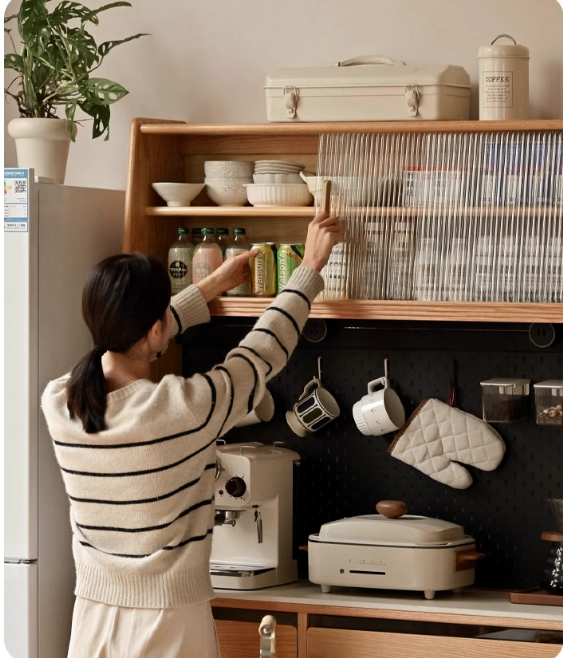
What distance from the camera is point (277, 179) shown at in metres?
2.76

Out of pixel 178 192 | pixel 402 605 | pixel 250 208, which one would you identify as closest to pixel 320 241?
pixel 250 208

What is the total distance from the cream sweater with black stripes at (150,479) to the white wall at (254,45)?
3.64ft

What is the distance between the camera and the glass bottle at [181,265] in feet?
9.30

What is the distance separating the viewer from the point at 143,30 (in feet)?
10.2

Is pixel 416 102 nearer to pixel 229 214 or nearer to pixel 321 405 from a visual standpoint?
pixel 229 214

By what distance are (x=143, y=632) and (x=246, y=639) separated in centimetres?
52

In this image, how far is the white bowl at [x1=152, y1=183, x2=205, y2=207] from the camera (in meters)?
2.84

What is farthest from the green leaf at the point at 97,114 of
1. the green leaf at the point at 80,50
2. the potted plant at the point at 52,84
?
the green leaf at the point at 80,50

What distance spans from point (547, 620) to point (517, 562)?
0.40 meters

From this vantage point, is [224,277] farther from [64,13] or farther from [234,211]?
[64,13]

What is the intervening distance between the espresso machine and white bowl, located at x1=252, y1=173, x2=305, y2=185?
2.38 feet

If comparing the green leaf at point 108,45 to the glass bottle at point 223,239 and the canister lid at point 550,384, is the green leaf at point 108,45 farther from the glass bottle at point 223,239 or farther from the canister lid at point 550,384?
the canister lid at point 550,384

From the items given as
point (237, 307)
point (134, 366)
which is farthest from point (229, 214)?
point (134, 366)

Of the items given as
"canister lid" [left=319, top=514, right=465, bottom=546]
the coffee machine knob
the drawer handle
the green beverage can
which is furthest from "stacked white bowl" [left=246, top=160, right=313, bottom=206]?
Answer: the drawer handle
